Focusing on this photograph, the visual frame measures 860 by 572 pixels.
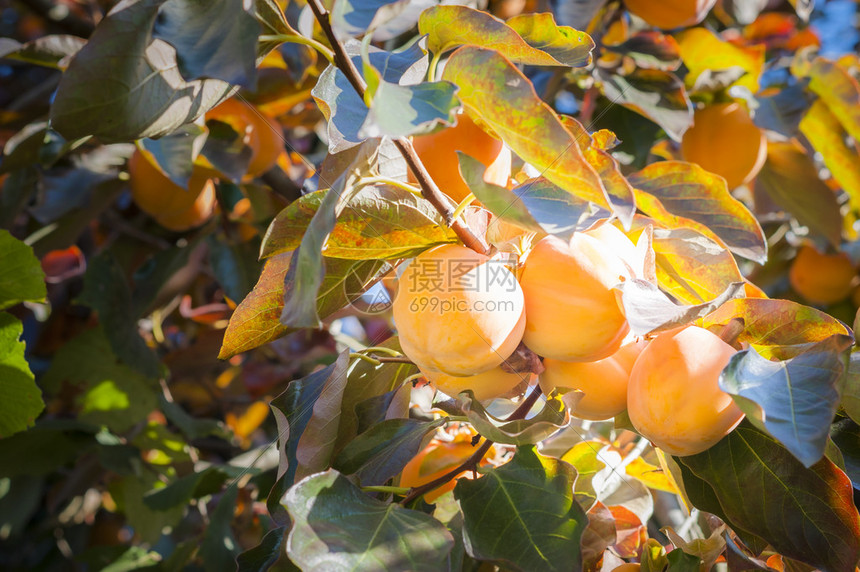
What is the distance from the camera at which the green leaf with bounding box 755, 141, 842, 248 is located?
4.29 feet

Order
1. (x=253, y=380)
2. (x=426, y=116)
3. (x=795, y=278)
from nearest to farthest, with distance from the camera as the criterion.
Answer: (x=426, y=116) → (x=253, y=380) → (x=795, y=278)

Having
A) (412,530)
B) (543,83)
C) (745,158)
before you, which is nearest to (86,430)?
(412,530)

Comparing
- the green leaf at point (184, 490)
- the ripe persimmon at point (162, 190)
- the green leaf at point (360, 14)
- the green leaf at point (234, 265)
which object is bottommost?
the green leaf at point (184, 490)

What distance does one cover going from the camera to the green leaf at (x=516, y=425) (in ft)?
1.84

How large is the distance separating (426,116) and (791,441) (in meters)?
0.33

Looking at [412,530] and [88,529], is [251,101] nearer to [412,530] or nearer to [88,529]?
[412,530]

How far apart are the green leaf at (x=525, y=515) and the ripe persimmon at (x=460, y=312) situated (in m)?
0.12

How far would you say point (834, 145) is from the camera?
1336 millimetres

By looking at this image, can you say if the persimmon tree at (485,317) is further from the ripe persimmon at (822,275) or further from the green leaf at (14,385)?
the ripe persimmon at (822,275)

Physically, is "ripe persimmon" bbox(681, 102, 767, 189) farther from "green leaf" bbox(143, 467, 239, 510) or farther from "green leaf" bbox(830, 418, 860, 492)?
"green leaf" bbox(143, 467, 239, 510)

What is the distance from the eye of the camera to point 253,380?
1.62 metres

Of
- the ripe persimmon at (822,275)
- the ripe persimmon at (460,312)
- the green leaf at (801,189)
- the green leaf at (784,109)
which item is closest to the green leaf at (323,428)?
the ripe persimmon at (460,312)

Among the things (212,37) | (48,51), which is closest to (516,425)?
(212,37)

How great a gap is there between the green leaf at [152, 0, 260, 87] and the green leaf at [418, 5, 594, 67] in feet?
0.49
